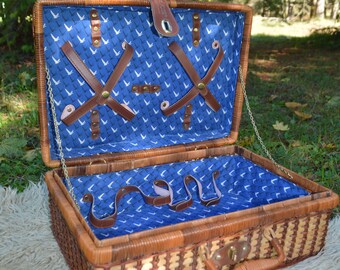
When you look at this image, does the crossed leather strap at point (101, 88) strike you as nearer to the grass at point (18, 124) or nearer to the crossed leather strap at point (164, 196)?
the crossed leather strap at point (164, 196)

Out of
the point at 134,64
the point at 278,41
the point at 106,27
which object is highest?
the point at 106,27

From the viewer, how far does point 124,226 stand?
62.1 inches

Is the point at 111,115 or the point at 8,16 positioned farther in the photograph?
the point at 8,16

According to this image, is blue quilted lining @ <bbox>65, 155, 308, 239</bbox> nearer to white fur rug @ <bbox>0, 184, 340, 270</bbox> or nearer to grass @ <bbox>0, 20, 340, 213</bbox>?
white fur rug @ <bbox>0, 184, 340, 270</bbox>

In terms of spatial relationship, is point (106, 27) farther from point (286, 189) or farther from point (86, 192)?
point (286, 189)

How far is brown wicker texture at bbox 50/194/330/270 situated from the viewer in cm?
111

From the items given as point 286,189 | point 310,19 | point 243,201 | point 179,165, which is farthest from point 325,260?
point 310,19

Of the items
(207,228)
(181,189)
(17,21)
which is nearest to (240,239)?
(207,228)

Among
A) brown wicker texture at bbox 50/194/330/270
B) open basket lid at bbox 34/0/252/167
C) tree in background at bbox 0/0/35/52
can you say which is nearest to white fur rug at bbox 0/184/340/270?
brown wicker texture at bbox 50/194/330/270

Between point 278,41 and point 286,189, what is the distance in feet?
18.1

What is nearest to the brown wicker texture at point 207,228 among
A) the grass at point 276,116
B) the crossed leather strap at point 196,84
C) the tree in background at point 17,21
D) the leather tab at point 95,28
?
the crossed leather strap at point 196,84

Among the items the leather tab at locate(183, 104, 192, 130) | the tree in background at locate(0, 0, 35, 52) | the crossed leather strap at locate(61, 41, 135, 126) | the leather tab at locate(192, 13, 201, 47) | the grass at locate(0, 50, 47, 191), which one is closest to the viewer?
the crossed leather strap at locate(61, 41, 135, 126)

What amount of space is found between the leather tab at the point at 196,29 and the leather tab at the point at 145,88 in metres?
0.23

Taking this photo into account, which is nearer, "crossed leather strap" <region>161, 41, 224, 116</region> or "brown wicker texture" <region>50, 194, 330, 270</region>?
"brown wicker texture" <region>50, 194, 330, 270</region>
